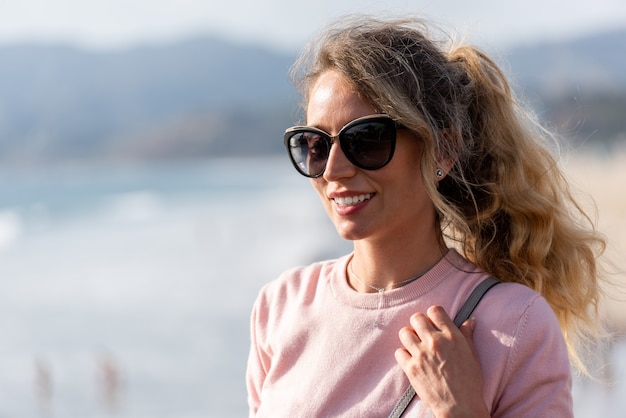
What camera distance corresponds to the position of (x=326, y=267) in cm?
207

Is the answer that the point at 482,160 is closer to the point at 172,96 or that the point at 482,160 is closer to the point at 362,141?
the point at 362,141

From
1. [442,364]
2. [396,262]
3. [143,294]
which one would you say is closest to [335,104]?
[396,262]

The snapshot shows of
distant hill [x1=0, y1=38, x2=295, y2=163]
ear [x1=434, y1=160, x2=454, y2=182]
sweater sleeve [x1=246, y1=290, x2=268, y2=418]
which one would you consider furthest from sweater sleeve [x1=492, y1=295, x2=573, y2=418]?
distant hill [x1=0, y1=38, x2=295, y2=163]

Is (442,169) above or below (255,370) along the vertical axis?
above

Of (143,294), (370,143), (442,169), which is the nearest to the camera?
(370,143)

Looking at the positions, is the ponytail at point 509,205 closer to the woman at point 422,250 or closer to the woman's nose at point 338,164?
the woman at point 422,250

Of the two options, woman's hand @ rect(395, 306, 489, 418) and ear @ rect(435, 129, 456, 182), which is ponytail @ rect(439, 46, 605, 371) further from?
woman's hand @ rect(395, 306, 489, 418)

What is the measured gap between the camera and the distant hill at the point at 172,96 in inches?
2312

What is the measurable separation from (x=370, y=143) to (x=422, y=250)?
30 centimetres

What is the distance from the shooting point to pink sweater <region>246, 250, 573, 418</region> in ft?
5.35

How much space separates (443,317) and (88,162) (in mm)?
56085

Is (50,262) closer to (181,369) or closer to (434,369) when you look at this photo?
(181,369)

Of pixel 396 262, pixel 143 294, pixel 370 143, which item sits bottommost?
pixel 143 294

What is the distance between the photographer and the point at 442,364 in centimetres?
162
